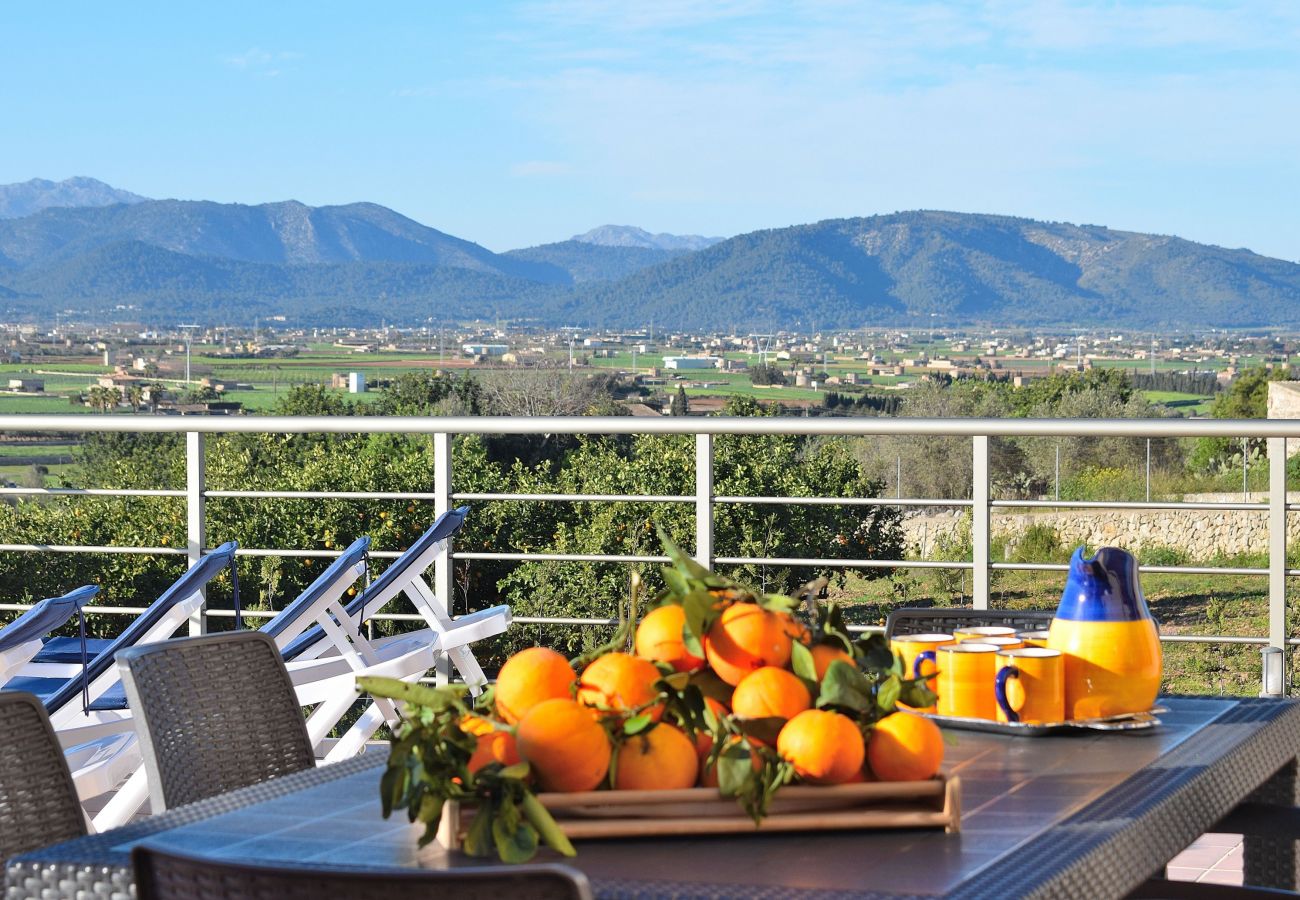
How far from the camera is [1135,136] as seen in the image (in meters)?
43.8

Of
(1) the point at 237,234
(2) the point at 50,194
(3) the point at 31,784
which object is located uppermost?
(2) the point at 50,194

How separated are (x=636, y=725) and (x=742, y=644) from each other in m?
0.12

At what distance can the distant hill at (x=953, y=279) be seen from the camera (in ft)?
168

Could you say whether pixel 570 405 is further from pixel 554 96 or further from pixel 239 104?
pixel 239 104

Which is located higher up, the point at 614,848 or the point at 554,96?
the point at 554,96

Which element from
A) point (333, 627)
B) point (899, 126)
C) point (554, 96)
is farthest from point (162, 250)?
point (333, 627)

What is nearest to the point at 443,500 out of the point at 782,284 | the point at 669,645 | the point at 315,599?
the point at 315,599

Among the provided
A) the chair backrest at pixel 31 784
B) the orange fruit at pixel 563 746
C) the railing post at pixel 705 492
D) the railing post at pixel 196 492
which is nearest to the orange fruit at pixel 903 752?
the orange fruit at pixel 563 746

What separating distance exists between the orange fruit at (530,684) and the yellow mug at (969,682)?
519 mm

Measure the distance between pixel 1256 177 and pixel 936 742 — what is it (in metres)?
48.5

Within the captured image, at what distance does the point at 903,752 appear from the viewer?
124 cm

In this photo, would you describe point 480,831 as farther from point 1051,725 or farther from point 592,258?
point 592,258

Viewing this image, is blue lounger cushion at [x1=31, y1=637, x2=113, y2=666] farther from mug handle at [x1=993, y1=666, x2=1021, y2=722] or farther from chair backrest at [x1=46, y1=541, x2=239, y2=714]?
mug handle at [x1=993, y1=666, x2=1021, y2=722]

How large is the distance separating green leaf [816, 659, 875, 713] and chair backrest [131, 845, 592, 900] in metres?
0.38
